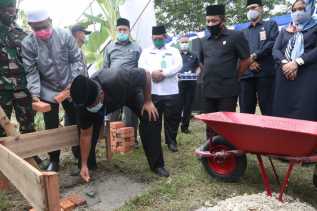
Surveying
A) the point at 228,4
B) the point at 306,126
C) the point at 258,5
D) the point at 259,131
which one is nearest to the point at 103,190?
the point at 259,131

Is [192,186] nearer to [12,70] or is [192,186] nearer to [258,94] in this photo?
[258,94]

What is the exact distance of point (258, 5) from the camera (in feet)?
15.6

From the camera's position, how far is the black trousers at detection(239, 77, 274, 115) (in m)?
4.66

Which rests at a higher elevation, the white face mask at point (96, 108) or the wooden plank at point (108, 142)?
the white face mask at point (96, 108)

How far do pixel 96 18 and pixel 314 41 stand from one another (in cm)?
396

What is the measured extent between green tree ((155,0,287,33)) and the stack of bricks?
16576 mm

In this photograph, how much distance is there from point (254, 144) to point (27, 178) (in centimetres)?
196

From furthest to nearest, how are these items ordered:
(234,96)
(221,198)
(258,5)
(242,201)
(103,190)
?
(258,5) < (234,96) < (103,190) < (221,198) < (242,201)

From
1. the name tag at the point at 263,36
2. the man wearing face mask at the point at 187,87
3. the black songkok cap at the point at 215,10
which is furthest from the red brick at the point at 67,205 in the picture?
the name tag at the point at 263,36

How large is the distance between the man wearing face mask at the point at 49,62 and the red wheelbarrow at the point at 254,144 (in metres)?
1.62

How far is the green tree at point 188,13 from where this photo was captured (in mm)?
20016

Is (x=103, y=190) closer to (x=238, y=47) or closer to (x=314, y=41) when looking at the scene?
(x=238, y=47)

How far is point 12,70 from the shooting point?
365cm

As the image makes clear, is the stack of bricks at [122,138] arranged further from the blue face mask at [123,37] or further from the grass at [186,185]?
the blue face mask at [123,37]
